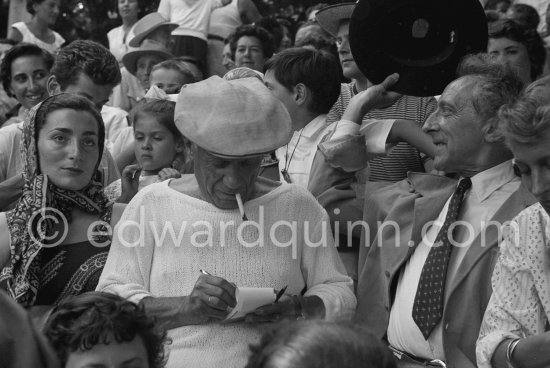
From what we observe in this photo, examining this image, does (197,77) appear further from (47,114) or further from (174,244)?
(174,244)

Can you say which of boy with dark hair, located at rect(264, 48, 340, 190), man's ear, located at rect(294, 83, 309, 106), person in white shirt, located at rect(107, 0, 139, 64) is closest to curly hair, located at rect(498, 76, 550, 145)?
boy with dark hair, located at rect(264, 48, 340, 190)

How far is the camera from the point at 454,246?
3947 mm

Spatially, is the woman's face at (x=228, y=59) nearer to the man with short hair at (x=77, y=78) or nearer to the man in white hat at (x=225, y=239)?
the man with short hair at (x=77, y=78)

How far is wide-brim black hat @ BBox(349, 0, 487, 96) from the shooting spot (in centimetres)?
455

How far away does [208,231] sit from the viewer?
12.0 feet

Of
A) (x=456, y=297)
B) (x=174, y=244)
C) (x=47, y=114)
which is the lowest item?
(x=456, y=297)

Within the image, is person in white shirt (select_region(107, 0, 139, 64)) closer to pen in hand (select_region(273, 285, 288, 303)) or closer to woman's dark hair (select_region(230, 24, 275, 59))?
woman's dark hair (select_region(230, 24, 275, 59))

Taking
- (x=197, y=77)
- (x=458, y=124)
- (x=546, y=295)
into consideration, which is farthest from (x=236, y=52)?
(x=546, y=295)

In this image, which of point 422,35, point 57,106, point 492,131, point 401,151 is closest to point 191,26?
point 401,151

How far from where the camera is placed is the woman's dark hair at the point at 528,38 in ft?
18.9

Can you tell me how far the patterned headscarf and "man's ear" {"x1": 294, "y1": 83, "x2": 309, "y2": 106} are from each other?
116 cm

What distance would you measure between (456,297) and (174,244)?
3.64 ft

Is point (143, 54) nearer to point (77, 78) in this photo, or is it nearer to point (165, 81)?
point (165, 81)

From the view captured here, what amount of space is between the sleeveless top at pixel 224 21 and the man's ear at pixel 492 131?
17.2 ft
